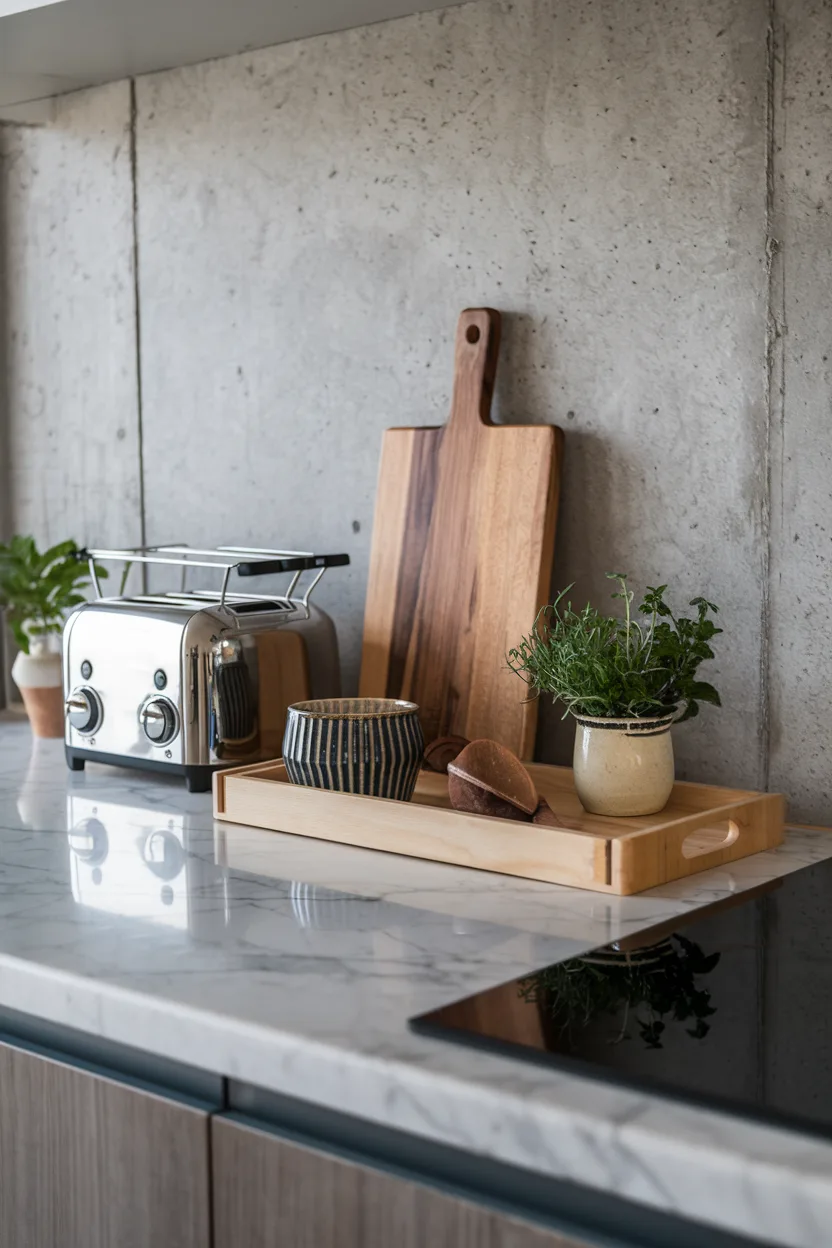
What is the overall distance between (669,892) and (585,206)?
71 centimetres

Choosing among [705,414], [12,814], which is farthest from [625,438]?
[12,814]

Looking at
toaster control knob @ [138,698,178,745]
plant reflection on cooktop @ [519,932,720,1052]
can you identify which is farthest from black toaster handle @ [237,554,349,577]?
plant reflection on cooktop @ [519,932,720,1052]

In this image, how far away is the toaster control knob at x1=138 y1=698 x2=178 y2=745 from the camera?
4.68 ft

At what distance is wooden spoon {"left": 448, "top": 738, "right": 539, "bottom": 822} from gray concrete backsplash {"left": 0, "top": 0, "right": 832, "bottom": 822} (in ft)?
0.74

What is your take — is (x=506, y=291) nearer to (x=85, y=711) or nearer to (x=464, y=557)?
(x=464, y=557)

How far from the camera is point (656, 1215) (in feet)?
2.16

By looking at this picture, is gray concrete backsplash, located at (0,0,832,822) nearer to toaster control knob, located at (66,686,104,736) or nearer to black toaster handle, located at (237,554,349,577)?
black toaster handle, located at (237,554,349,577)

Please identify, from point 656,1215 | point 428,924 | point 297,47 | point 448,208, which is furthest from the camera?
point 297,47

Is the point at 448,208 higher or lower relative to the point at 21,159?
lower

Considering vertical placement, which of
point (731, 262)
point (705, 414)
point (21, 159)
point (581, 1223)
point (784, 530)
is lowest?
point (581, 1223)

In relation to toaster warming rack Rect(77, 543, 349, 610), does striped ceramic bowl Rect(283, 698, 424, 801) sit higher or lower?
lower

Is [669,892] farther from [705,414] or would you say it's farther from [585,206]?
[585,206]

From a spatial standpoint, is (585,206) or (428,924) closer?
(428,924)

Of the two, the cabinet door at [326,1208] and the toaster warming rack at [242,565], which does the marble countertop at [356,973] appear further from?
the toaster warming rack at [242,565]
